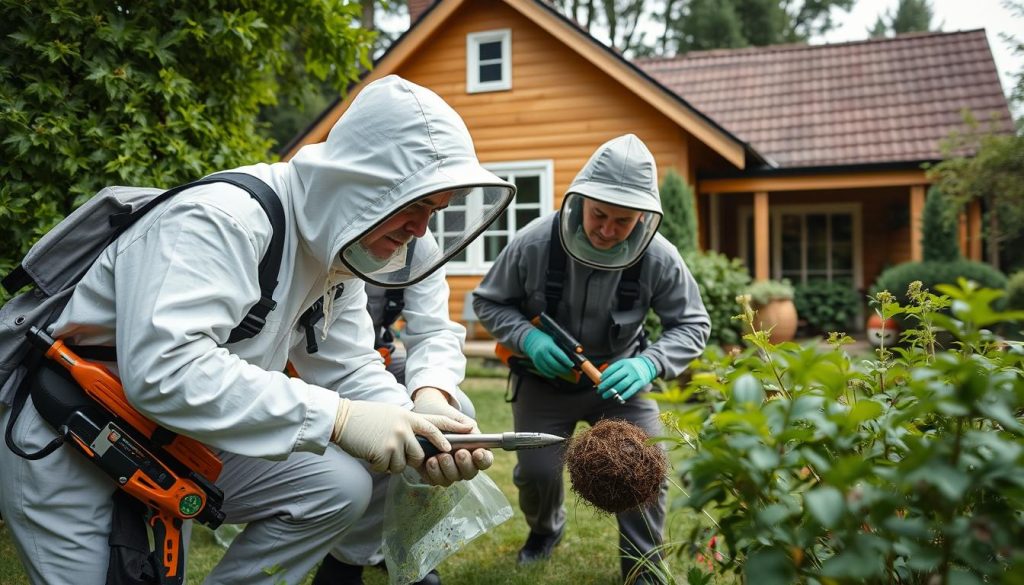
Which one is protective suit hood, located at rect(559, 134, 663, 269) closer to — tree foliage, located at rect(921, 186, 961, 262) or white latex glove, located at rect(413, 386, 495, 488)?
white latex glove, located at rect(413, 386, 495, 488)

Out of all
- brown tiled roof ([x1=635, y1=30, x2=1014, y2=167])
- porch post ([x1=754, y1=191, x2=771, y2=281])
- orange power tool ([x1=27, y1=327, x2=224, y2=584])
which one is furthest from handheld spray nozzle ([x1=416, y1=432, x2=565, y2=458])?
brown tiled roof ([x1=635, y1=30, x2=1014, y2=167])

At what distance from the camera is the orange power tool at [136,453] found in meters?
2.00

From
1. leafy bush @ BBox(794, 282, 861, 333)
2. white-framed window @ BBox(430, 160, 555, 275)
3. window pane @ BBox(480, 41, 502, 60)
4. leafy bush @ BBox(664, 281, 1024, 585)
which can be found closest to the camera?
leafy bush @ BBox(664, 281, 1024, 585)

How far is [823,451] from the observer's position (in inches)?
55.1

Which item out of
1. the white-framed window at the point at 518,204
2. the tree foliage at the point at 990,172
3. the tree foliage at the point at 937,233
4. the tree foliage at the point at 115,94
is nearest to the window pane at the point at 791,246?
the tree foliage at the point at 937,233

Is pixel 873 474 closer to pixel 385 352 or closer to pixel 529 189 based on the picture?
pixel 385 352

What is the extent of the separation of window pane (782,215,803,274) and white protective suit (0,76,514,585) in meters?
13.4

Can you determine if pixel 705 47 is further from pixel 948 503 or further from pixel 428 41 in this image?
pixel 948 503

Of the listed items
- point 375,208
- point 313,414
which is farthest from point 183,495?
point 375,208

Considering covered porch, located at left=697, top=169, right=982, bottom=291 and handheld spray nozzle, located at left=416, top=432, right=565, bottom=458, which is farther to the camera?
covered porch, located at left=697, top=169, right=982, bottom=291

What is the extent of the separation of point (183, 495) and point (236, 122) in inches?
94.6

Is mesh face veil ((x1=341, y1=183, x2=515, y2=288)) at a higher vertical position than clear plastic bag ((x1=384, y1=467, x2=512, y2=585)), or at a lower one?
higher

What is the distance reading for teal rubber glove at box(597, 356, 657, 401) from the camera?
3248 mm

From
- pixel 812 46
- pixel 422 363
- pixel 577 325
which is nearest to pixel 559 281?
pixel 577 325
